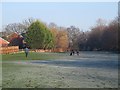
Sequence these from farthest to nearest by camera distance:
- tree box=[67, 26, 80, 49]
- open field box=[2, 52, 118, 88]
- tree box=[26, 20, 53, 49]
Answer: tree box=[67, 26, 80, 49] → tree box=[26, 20, 53, 49] → open field box=[2, 52, 118, 88]

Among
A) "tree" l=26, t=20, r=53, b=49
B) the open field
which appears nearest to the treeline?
"tree" l=26, t=20, r=53, b=49

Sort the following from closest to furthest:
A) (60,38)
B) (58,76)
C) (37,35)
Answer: (58,76), (37,35), (60,38)

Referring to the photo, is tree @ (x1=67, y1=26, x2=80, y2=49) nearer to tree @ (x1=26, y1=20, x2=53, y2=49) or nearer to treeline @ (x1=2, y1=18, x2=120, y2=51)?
treeline @ (x1=2, y1=18, x2=120, y2=51)

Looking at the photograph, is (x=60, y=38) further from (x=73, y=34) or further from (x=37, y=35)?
(x=37, y=35)

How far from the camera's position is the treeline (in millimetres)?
92438

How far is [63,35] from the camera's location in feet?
386

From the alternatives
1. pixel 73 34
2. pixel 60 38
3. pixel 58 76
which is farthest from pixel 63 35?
pixel 58 76

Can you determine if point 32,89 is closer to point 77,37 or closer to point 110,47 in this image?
point 110,47

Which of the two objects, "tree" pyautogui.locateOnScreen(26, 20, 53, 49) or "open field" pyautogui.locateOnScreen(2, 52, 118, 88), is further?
"tree" pyautogui.locateOnScreen(26, 20, 53, 49)

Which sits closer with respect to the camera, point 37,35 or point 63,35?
point 37,35

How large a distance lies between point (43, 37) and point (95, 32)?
34.8m

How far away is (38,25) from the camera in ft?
306

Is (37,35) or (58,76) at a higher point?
(37,35)

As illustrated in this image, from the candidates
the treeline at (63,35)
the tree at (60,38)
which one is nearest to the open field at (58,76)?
the treeline at (63,35)
